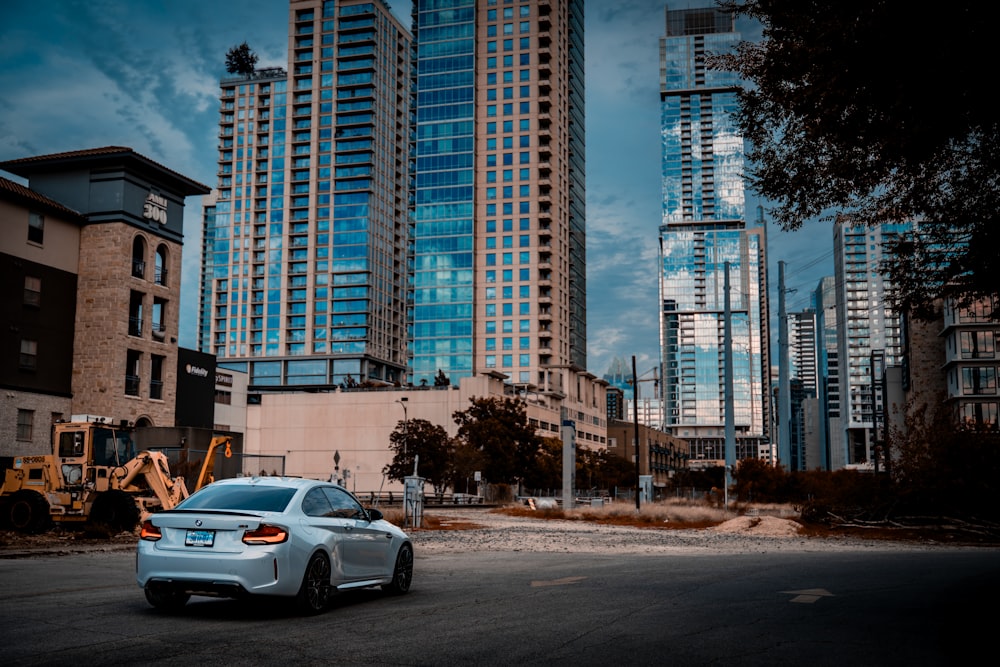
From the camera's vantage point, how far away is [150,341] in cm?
4881

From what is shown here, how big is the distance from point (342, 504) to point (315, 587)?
153 centimetres

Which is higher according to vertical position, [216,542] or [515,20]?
[515,20]

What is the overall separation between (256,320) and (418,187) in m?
37.9

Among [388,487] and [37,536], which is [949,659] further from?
[388,487]

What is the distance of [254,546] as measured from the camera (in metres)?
10.2

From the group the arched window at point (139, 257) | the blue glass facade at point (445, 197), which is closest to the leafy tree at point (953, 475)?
the arched window at point (139, 257)

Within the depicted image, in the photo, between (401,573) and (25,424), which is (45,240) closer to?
(25,424)

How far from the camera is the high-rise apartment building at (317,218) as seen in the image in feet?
522

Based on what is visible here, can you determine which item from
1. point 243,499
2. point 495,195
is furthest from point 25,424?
point 495,195

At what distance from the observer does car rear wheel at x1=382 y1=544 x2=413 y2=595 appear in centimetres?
1299

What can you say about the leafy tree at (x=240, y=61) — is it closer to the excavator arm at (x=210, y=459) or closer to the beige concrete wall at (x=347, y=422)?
the beige concrete wall at (x=347, y=422)

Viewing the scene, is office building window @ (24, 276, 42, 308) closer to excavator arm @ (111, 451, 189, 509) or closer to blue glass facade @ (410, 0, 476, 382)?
excavator arm @ (111, 451, 189, 509)

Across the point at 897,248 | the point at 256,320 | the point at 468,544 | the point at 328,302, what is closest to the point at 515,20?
the point at 328,302

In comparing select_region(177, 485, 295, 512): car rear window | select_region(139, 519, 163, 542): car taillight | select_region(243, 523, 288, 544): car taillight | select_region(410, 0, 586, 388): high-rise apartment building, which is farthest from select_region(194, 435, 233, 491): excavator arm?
select_region(410, 0, 586, 388): high-rise apartment building
